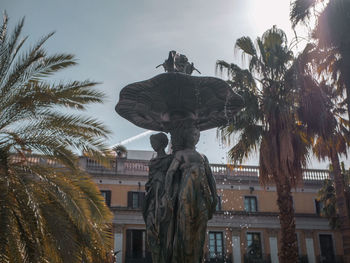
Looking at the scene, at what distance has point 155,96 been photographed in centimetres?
683

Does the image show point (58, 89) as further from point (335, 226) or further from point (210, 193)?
point (335, 226)

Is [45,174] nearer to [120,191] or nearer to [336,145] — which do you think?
[336,145]

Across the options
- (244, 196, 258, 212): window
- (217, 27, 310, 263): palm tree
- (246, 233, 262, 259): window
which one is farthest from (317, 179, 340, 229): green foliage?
(217, 27, 310, 263): palm tree

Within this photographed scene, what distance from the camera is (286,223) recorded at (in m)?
14.5

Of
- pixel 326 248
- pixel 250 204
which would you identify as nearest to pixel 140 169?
pixel 250 204

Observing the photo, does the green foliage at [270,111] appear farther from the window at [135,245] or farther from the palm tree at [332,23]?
the window at [135,245]

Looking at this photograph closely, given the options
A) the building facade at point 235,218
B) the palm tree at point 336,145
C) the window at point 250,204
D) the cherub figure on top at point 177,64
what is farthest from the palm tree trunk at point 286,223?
the window at point 250,204

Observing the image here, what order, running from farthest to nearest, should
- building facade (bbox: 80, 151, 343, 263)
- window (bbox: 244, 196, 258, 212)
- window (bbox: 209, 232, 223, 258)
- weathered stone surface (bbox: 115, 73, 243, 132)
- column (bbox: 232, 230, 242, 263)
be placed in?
window (bbox: 244, 196, 258, 212) → column (bbox: 232, 230, 242, 263) → building facade (bbox: 80, 151, 343, 263) → window (bbox: 209, 232, 223, 258) → weathered stone surface (bbox: 115, 73, 243, 132)

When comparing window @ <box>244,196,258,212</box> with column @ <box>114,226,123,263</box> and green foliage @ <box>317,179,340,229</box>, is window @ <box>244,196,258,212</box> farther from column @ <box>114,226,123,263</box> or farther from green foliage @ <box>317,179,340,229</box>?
column @ <box>114,226,123,263</box>

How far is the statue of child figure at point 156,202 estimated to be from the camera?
601cm

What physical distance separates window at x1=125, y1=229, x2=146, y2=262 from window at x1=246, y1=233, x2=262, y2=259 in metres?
7.03

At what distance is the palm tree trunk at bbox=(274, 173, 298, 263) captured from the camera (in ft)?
46.2

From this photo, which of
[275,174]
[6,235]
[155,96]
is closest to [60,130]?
[6,235]

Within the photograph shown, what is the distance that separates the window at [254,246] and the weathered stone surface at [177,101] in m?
24.3
